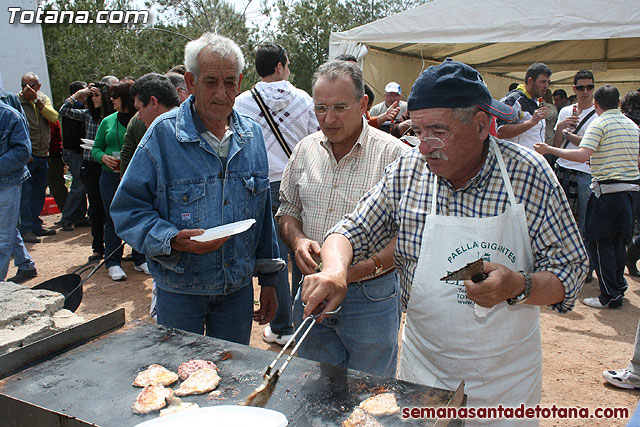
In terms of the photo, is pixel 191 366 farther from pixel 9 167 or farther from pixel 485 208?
pixel 9 167

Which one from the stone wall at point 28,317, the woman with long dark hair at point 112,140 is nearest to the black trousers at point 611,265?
the stone wall at point 28,317

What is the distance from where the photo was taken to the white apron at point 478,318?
1765mm

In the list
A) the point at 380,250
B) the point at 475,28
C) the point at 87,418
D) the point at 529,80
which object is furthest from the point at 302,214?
the point at 475,28

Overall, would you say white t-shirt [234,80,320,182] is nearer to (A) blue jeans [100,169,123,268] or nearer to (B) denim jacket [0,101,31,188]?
(B) denim jacket [0,101,31,188]

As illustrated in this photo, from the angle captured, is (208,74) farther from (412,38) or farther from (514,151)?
(412,38)

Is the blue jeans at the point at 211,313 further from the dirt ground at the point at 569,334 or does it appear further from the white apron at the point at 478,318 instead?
the white apron at the point at 478,318

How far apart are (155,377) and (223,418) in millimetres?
440

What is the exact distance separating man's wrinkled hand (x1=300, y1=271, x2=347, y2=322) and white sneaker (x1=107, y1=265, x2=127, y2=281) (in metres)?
4.67

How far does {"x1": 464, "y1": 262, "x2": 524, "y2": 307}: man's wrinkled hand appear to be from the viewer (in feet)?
5.11

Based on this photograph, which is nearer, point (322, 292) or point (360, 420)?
point (360, 420)

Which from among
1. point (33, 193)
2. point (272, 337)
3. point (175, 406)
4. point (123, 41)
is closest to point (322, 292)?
point (175, 406)

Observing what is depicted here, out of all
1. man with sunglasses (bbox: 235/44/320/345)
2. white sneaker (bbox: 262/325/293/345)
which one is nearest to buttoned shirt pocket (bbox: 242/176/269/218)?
man with sunglasses (bbox: 235/44/320/345)

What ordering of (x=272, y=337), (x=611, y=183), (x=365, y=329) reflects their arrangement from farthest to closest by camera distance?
(x=611, y=183) < (x=272, y=337) < (x=365, y=329)

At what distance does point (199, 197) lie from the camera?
230 cm
